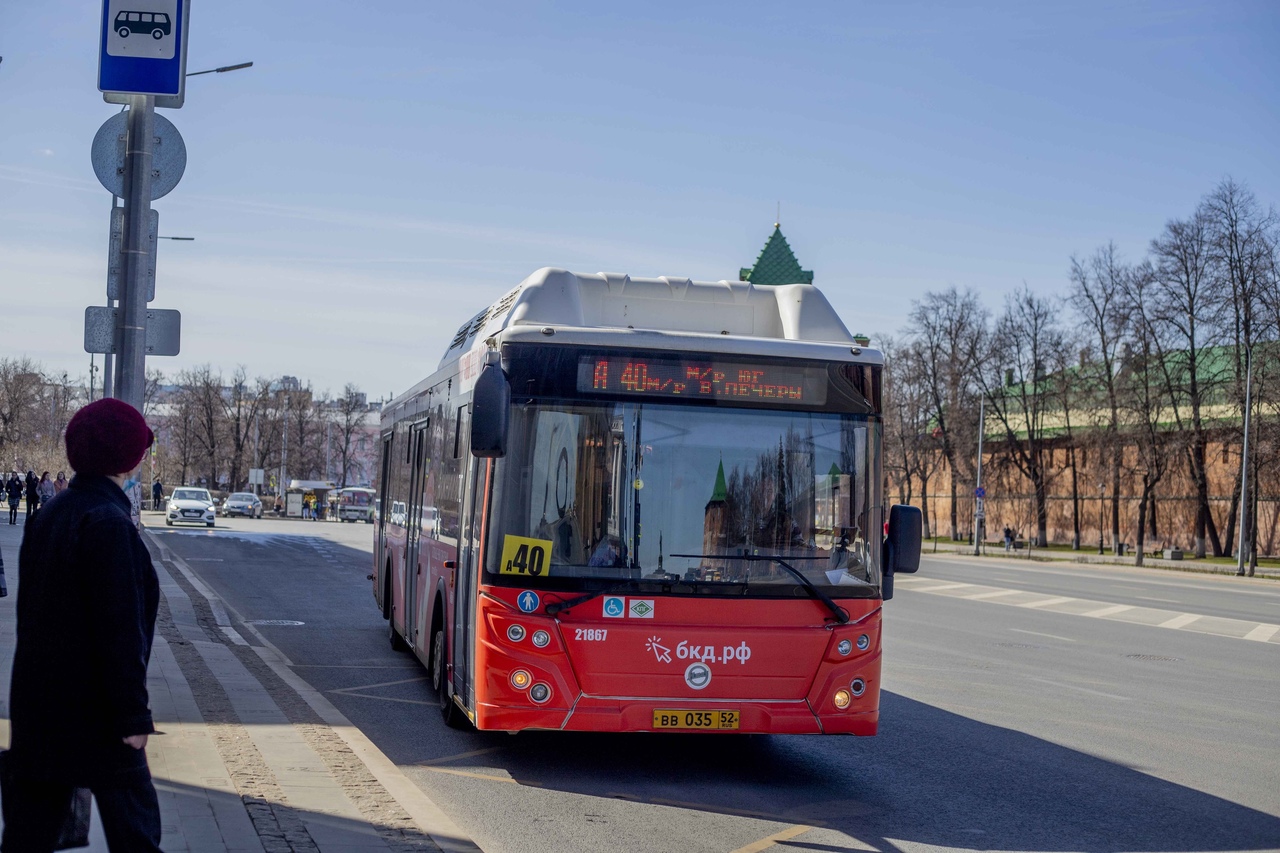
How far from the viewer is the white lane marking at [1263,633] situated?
2081cm

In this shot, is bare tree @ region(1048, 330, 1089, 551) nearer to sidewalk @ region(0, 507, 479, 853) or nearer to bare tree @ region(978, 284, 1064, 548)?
bare tree @ region(978, 284, 1064, 548)

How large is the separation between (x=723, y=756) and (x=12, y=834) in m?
6.32

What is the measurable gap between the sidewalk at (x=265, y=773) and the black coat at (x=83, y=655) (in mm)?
1927

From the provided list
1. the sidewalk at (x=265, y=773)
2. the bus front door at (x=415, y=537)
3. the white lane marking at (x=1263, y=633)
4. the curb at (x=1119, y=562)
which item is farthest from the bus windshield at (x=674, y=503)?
the curb at (x=1119, y=562)

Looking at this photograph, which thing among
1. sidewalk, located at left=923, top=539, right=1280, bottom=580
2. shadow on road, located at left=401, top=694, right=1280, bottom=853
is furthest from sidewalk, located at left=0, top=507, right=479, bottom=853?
sidewalk, located at left=923, top=539, right=1280, bottom=580

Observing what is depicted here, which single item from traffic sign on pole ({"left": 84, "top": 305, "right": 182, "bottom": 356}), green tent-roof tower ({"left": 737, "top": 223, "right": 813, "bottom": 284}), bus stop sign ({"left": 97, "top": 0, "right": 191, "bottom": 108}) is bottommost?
traffic sign on pole ({"left": 84, "top": 305, "right": 182, "bottom": 356})

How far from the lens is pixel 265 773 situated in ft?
24.9

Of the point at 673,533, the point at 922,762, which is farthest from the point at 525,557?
the point at 922,762

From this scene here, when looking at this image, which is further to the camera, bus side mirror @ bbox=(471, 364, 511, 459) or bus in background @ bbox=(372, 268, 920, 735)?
bus in background @ bbox=(372, 268, 920, 735)

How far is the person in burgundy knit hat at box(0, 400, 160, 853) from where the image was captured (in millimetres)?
3959

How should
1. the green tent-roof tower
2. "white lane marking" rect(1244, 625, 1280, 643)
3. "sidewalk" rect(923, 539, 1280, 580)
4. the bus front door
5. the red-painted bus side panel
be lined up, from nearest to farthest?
the red-painted bus side panel → the bus front door → "white lane marking" rect(1244, 625, 1280, 643) → the green tent-roof tower → "sidewalk" rect(923, 539, 1280, 580)

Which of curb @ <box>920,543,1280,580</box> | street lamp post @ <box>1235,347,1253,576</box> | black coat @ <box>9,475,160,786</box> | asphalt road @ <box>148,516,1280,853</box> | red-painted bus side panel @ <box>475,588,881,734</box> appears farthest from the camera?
curb @ <box>920,543,1280,580</box>

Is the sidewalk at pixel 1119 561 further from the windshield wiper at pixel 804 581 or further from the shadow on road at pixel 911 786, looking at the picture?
the windshield wiper at pixel 804 581

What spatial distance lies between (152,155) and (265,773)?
4279 millimetres
